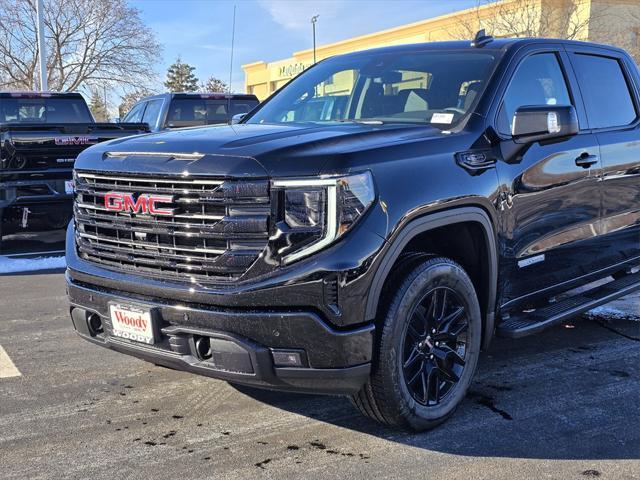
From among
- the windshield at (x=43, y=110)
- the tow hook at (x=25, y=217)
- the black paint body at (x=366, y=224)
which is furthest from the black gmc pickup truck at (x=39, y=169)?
the black paint body at (x=366, y=224)

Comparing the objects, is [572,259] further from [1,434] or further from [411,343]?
[1,434]

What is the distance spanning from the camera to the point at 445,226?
11.6 ft

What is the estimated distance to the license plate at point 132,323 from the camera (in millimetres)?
3223

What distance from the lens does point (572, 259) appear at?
14.7ft

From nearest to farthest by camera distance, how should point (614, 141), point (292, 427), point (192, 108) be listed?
point (292, 427), point (614, 141), point (192, 108)

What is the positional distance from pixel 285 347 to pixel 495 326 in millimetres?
1573

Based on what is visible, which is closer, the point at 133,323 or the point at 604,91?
the point at 133,323

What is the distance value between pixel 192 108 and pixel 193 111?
6 centimetres

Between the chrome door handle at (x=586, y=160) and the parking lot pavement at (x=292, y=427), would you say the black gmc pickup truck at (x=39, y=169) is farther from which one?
the chrome door handle at (x=586, y=160)

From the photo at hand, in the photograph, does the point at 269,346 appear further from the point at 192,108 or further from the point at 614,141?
the point at 192,108

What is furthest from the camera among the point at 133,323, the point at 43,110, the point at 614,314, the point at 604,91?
the point at 43,110

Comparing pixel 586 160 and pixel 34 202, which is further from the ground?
pixel 586 160

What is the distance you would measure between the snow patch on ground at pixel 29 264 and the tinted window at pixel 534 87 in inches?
233

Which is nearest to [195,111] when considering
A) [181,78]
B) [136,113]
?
[136,113]
